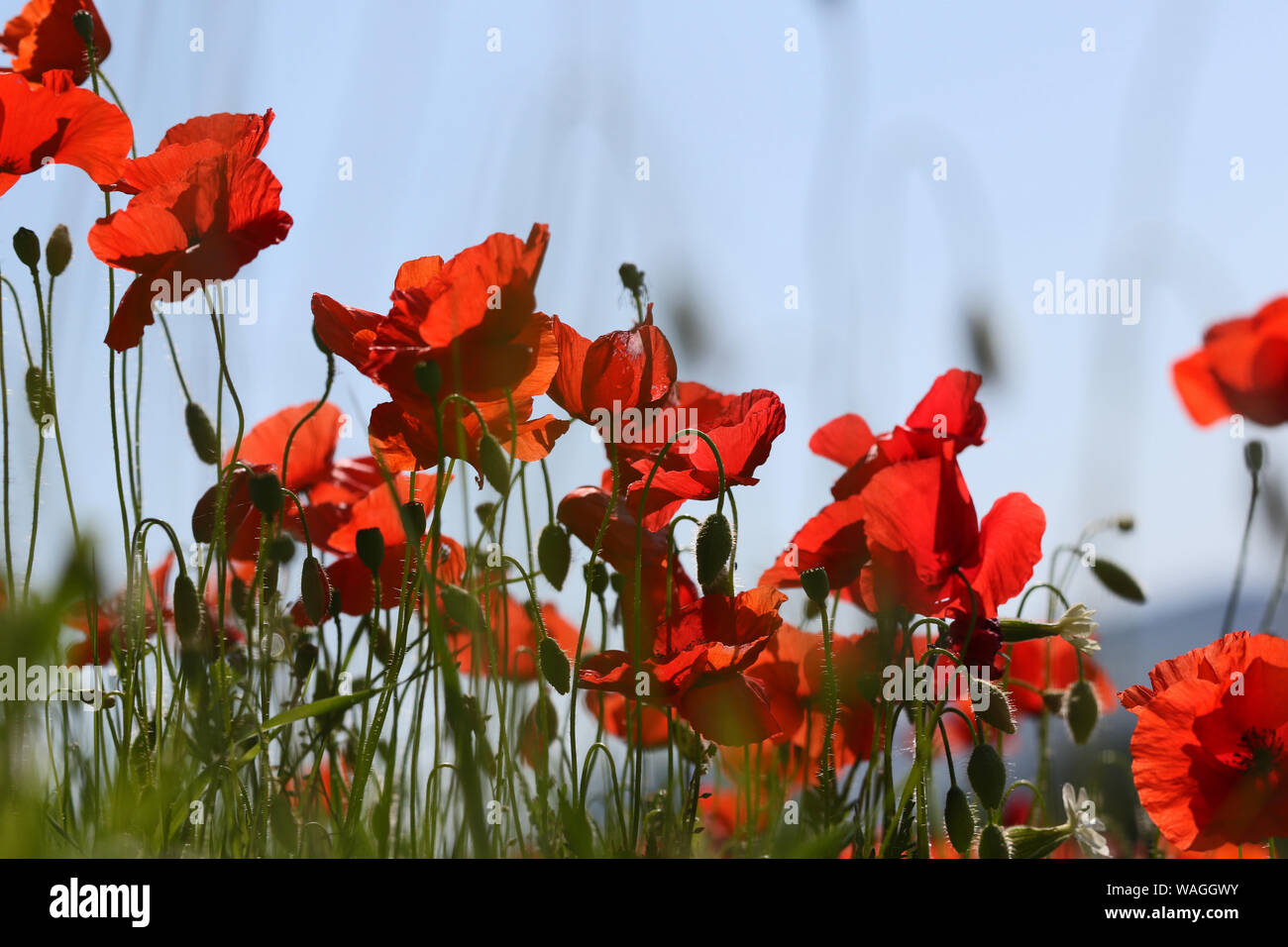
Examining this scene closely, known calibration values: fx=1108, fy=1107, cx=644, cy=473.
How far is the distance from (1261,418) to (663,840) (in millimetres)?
743

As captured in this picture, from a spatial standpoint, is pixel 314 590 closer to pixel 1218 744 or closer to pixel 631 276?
pixel 631 276

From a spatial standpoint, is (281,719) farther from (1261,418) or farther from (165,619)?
(1261,418)

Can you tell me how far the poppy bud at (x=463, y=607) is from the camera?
0.70 m

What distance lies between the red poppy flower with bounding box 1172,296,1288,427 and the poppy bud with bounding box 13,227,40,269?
1.14m

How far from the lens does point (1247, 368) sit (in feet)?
3.76

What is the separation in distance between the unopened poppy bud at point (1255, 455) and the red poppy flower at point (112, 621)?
975mm

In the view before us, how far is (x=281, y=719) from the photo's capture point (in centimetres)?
70

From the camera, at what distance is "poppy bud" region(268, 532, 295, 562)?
0.87 meters

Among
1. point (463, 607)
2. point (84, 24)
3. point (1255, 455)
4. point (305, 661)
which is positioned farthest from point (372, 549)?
point (1255, 455)
